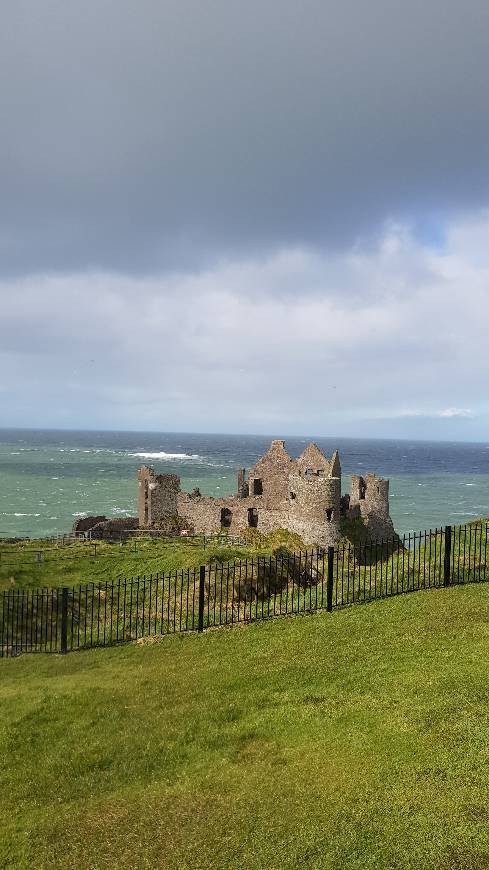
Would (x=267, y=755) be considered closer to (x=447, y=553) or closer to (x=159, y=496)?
(x=447, y=553)

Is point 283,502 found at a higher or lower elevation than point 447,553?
lower

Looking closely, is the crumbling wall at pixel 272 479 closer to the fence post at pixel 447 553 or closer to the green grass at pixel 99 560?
Result: the green grass at pixel 99 560

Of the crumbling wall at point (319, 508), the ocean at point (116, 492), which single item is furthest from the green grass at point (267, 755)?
the ocean at point (116, 492)

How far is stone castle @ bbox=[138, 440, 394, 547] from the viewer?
33.4m

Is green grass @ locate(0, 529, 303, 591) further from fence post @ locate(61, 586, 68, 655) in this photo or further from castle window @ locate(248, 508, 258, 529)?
fence post @ locate(61, 586, 68, 655)

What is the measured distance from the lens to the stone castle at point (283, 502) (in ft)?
110

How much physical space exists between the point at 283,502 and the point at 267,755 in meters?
31.4

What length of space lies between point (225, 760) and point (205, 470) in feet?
494

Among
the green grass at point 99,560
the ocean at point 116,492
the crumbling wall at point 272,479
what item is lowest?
the ocean at point 116,492

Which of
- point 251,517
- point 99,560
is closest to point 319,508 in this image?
point 251,517

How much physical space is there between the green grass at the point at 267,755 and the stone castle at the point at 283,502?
19790 millimetres

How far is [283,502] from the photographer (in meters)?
39.6

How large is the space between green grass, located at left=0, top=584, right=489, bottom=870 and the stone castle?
19790 millimetres

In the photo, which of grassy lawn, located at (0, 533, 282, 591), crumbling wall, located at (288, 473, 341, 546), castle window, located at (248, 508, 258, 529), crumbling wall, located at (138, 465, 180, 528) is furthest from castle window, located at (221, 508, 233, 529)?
crumbling wall, located at (288, 473, 341, 546)
